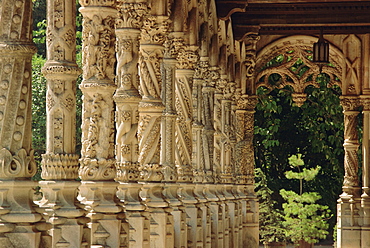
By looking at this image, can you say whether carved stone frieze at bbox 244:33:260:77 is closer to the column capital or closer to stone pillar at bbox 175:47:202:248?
the column capital

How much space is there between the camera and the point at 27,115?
24.7 feet

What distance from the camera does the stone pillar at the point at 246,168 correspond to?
2639 centimetres

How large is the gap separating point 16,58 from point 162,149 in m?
6.13

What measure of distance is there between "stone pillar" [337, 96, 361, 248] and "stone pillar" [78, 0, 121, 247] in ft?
55.0

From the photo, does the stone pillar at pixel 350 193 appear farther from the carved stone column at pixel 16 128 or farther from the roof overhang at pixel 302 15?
the carved stone column at pixel 16 128

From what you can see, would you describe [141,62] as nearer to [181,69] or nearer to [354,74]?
[181,69]

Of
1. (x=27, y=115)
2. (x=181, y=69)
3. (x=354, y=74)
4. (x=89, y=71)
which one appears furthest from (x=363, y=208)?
(x=27, y=115)

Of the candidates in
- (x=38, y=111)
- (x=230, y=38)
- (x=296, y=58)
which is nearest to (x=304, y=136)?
(x=296, y=58)

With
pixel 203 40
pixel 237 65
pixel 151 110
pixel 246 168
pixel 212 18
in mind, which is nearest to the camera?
pixel 151 110

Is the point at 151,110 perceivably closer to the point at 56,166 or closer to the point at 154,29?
the point at 154,29

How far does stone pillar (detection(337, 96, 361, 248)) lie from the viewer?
2595cm

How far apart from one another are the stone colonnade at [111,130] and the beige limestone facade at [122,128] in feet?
0.04

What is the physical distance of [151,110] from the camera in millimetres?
12211

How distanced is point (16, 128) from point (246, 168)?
19.5 metres
